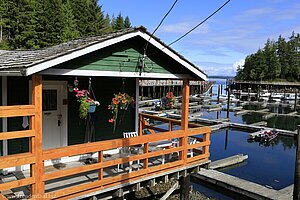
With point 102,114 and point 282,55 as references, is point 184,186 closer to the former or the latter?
point 102,114

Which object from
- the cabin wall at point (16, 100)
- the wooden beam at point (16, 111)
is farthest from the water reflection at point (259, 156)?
the wooden beam at point (16, 111)

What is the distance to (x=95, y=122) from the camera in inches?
297

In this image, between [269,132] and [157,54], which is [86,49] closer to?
[157,54]

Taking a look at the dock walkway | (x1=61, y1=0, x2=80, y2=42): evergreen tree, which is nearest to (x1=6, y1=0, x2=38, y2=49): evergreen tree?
(x1=61, y1=0, x2=80, y2=42): evergreen tree

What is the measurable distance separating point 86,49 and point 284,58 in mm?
86786

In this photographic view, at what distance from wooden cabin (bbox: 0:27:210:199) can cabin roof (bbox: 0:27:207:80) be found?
2cm

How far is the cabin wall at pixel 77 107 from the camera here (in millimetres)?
6230

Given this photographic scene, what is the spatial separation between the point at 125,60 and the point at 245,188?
7.25m

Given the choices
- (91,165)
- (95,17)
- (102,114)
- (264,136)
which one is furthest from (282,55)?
(91,165)

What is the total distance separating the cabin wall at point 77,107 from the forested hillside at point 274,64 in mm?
76849

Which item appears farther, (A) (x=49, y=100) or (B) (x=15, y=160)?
(A) (x=49, y=100)

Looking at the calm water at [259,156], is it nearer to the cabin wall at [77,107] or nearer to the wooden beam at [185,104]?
the cabin wall at [77,107]

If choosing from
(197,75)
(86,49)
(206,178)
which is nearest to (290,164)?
(206,178)

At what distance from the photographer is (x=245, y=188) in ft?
33.6
